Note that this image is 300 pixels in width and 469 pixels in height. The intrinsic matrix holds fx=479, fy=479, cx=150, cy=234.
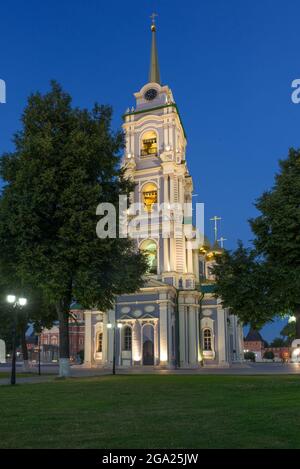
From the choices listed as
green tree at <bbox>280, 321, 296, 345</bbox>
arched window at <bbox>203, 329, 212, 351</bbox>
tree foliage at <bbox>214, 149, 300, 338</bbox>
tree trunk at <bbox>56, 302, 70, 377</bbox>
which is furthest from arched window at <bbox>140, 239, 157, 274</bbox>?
tree trunk at <bbox>56, 302, 70, 377</bbox>

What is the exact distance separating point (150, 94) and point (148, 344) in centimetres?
2873

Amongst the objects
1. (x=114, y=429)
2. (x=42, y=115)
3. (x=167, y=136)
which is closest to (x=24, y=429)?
(x=114, y=429)

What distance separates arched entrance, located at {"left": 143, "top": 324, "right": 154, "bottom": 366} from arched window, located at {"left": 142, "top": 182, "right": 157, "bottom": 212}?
1281cm

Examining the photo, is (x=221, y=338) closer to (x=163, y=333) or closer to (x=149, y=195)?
(x=163, y=333)

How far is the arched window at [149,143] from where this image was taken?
5413 centimetres

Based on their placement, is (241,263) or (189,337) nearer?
(241,263)

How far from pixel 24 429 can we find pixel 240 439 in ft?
11.8

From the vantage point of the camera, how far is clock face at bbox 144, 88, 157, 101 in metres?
56.1

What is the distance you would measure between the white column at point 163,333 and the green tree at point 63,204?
21270 millimetres

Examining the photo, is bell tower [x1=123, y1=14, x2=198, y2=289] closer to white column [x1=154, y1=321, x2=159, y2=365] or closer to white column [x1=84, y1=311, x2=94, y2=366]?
white column [x1=154, y1=321, x2=159, y2=365]

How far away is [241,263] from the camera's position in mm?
26328

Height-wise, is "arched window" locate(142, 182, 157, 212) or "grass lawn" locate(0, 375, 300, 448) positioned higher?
"arched window" locate(142, 182, 157, 212)

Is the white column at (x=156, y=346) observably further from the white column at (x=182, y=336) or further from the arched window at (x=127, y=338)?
the white column at (x=182, y=336)

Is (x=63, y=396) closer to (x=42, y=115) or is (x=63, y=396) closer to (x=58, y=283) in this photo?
(x=58, y=283)
